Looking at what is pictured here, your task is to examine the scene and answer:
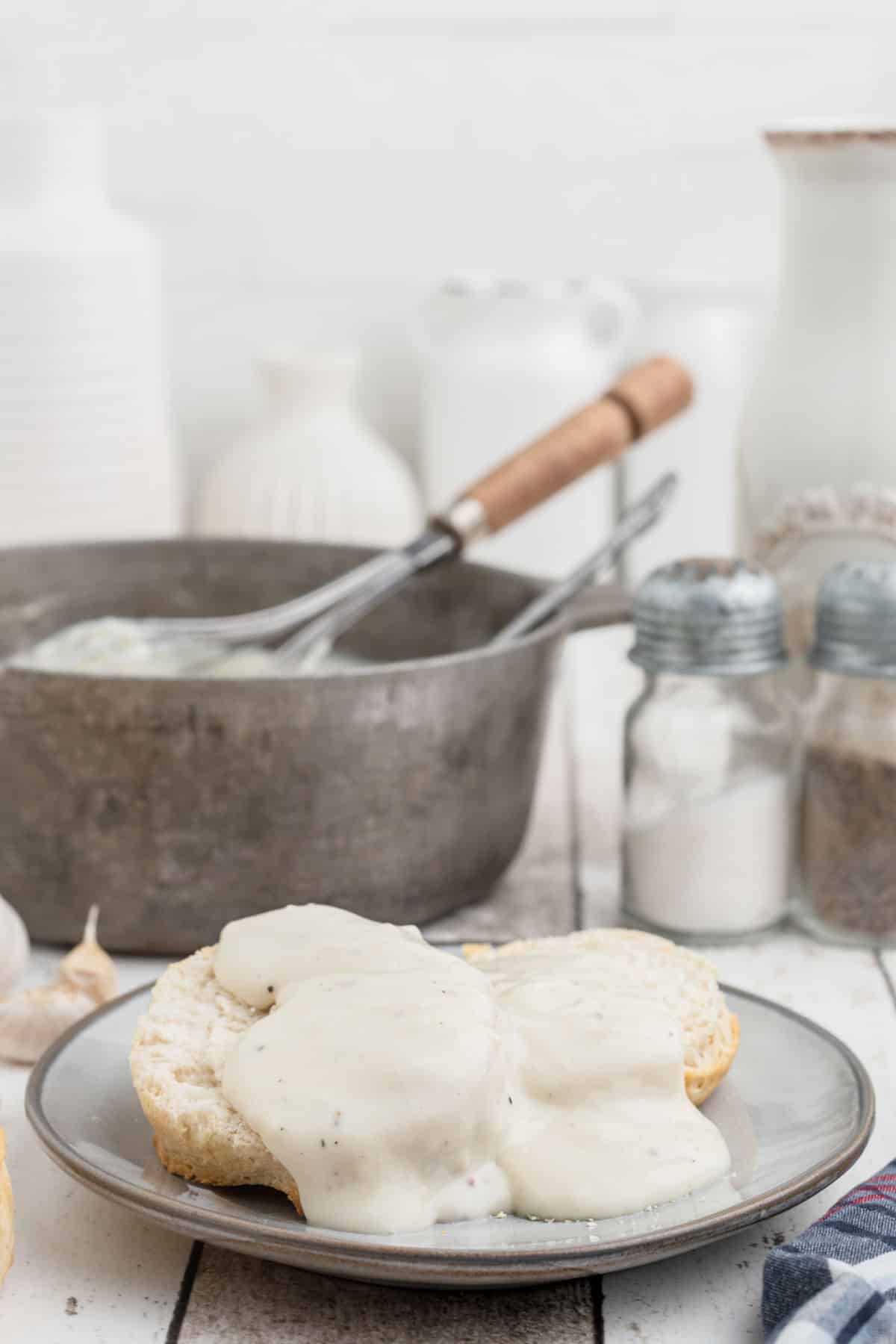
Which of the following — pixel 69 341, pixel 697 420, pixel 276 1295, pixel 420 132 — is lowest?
pixel 276 1295

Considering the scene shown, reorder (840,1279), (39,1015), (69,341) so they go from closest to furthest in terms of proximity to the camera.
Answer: (840,1279) → (39,1015) → (69,341)

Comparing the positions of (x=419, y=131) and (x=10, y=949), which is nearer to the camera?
(x=10, y=949)

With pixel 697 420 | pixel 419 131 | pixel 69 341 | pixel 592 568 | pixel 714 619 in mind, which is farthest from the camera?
pixel 419 131

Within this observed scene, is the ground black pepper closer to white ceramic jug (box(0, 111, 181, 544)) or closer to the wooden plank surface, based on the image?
the wooden plank surface

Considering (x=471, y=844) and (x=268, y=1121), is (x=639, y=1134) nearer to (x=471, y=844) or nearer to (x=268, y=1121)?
(x=268, y=1121)

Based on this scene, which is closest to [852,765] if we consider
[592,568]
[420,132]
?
[592,568]

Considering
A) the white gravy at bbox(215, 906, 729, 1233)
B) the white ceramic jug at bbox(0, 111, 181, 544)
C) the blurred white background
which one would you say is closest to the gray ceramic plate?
the white gravy at bbox(215, 906, 729, 1233)

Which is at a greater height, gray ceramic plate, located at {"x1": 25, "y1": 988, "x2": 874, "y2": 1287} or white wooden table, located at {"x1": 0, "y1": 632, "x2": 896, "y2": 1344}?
gray ceramic plate, located at {"x1": 25, "y1": 988, "x2": 874, "y2": 1287}

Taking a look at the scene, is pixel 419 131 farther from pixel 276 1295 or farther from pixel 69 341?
pixel 276 1295
